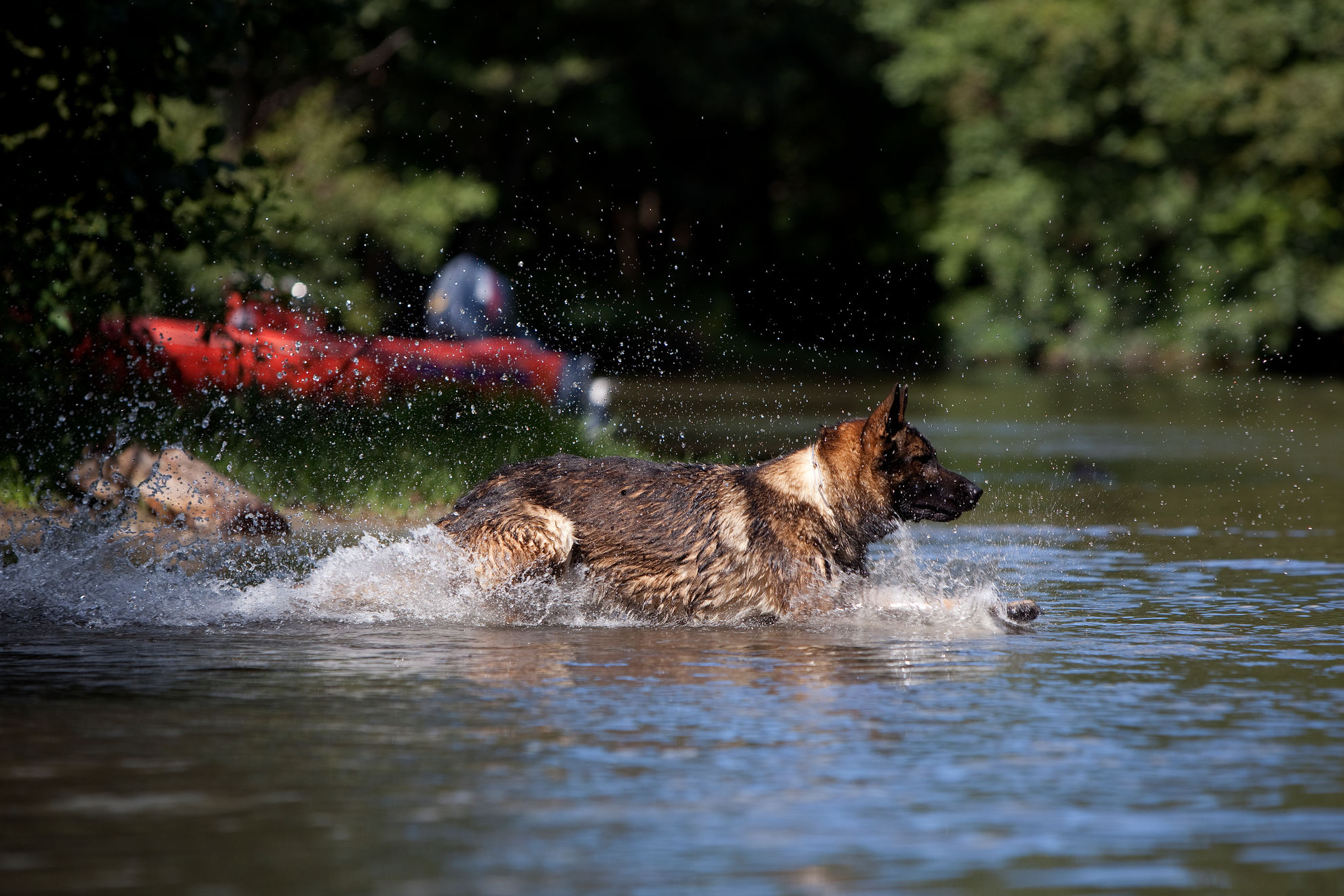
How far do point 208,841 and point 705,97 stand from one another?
148 feet

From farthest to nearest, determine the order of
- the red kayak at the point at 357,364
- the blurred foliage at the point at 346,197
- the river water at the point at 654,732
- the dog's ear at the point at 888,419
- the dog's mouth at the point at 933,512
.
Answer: the blurred foliage at the point at 346,197
the red kayak at the point at 357,364
the dog's mouth at the point at 933,512
the dog's ear at the point at 888,419
the river water at the point at 654,732

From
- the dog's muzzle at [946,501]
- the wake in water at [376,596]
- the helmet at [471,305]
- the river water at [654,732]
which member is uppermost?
the helmet at [471,305]

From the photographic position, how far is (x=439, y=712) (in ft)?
23.0

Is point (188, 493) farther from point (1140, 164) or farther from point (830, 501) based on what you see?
point (1140, 164)

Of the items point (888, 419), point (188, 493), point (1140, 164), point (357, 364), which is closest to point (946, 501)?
point (888, 419)

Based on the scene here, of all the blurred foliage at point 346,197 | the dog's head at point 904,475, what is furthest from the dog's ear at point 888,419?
the blurred foliage at point 346,197

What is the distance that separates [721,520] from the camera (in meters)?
9.70

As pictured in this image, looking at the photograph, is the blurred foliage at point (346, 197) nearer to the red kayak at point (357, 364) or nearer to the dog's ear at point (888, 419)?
the red kayak at point (357, 364)

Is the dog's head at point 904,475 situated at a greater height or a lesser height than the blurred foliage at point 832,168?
lesser

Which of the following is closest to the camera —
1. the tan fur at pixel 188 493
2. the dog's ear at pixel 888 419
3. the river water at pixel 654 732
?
the river water at pixel 654 732

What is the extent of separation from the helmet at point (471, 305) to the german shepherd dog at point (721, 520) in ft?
46.4

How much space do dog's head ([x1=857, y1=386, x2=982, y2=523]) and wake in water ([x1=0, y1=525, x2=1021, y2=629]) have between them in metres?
0.44

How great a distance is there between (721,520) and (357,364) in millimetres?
8918

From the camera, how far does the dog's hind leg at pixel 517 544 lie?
31.2ft
